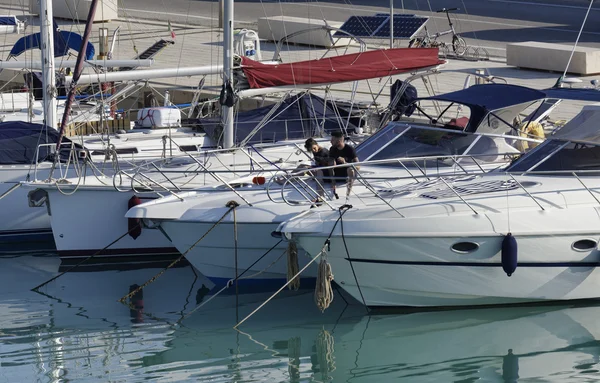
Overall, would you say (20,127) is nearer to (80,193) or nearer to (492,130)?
(80,193)

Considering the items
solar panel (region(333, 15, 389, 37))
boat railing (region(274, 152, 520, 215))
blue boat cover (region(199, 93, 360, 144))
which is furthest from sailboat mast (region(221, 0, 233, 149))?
solar panel (region(333, 15, 389, 37))

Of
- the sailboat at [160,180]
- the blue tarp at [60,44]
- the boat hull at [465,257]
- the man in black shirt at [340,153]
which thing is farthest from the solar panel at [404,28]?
the boat hull at [465,257]

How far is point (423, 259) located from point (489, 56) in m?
15.8

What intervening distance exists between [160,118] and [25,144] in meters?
3.04

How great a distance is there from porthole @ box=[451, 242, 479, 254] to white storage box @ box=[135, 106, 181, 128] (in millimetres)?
8169

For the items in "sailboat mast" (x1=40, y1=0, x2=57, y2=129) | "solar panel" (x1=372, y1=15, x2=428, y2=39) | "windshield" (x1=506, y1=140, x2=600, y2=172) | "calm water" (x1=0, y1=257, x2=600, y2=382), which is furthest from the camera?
"solar panel" (x1=372, y1=15, x2=428, y2=39)

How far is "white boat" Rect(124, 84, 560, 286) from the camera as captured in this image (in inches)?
540

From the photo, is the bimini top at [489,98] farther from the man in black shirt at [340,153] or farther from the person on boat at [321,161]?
the person on boat at [321,161]

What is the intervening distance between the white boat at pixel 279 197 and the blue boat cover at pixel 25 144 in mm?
3355

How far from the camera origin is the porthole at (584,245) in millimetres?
12445

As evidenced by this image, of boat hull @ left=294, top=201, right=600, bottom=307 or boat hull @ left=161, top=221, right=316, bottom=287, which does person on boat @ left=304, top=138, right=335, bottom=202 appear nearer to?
boat hull @ left=161, top=221, right=316, bottom=287

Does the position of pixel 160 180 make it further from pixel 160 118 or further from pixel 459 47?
pixel 459 47

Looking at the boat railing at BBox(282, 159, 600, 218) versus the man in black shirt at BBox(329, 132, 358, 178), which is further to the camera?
the man in black shirt at BBox(329, 132, 358, 178)

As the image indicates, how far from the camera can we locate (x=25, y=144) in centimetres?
1695
